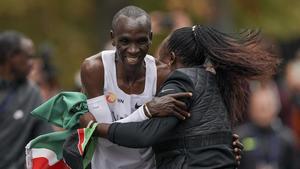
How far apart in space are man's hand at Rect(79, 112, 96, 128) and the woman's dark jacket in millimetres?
370

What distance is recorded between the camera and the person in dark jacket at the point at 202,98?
8.45m

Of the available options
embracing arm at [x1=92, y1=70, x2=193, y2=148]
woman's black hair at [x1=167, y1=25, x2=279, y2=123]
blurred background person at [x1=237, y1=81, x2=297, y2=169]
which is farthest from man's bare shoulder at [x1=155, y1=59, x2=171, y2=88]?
blurred background person at [x1=237, y1=81, x2=297, y2=169]

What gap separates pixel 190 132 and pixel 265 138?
Result: 6.89 m

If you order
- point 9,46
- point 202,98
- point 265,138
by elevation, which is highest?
point 202,98

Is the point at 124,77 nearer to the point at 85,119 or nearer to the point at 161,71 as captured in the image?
the point at 161,71

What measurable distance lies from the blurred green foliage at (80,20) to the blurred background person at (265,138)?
5.17 meters

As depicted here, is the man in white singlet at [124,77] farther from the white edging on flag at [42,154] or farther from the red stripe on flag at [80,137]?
the white edging on flag at [42,154]

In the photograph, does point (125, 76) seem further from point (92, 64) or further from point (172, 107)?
point (172, 107)

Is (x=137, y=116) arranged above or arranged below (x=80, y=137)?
above

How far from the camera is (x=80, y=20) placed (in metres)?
21.8

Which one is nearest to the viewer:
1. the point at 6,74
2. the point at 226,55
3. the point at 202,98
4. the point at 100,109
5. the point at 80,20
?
the point at 202,98

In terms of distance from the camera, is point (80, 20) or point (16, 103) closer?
point (16, 103)

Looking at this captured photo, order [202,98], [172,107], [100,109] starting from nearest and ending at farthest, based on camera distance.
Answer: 1. [172,107]
2. [202,98]
3. [100,109]

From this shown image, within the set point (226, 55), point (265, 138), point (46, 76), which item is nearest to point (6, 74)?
point (46, 76)
